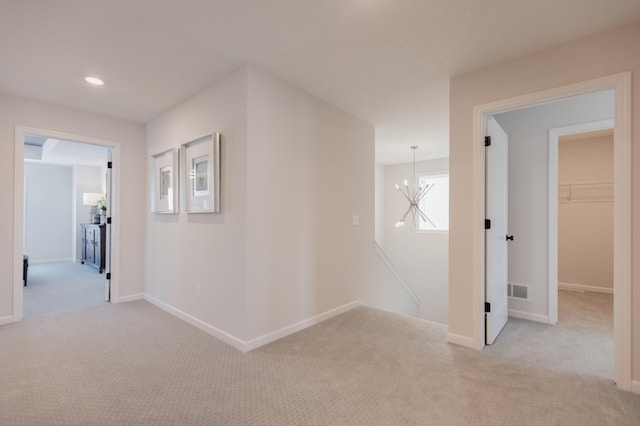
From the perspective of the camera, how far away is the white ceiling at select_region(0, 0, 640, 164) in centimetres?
187

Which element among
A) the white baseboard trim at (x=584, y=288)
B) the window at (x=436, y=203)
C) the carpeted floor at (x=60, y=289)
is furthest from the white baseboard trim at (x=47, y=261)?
the white baseboard trim at (x=584, y=288)

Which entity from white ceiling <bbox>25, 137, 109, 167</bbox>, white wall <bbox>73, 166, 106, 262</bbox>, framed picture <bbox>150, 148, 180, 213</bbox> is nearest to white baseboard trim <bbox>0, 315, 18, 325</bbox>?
framed picture <bbox>150, 148, 180, 213</bbox>

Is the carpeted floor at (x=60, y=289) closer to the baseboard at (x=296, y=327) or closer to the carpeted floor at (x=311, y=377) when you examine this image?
the carpeted floor at (x=311, y=377)

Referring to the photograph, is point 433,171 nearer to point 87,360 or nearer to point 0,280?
point 87,360

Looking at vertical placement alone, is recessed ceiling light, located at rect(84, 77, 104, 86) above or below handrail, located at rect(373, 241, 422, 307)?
above

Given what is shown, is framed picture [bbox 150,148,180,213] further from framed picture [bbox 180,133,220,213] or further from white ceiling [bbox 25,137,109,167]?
white ceiling [bbox 25,137,109,167]

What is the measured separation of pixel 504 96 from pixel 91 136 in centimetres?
453

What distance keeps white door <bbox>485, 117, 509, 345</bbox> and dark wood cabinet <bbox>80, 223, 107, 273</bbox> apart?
20.6 ft

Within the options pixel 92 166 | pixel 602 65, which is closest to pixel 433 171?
pixel 602 65

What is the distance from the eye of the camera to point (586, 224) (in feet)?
15.6

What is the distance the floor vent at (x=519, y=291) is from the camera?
11.1 ft

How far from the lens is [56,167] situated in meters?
7.40

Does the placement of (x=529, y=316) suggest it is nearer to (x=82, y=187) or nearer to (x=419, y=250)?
(x=419, y=250)

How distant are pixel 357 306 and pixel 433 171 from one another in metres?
3.97
